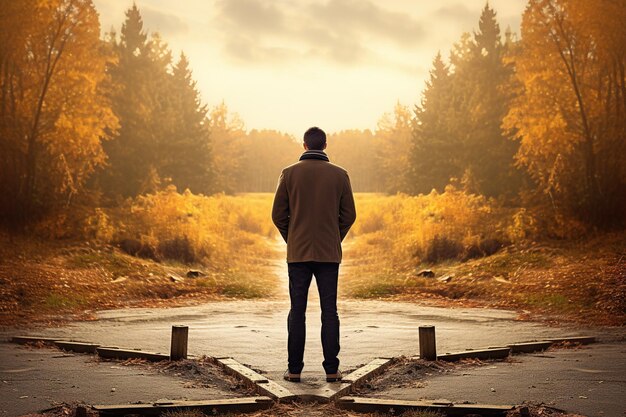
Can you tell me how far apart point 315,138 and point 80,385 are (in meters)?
3.70

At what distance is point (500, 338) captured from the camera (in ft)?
36.6

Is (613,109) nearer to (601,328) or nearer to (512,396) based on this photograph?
(601,328)

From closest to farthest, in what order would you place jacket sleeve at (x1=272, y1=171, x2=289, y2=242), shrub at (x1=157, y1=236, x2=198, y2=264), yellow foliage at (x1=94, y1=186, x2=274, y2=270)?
jacket sleeve at (x1=272, y1=171, x2=289, y2=242) → shrub at (x1=157, y1=236, x2=198, y2=264) → yellow foliage at (x1=94, y1=186, x2=274, y2=270)

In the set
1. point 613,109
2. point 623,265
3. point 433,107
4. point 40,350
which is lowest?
point 40,350

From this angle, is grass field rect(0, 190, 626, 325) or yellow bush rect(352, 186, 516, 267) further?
yellow bush rect(352, 186, 516, 267)

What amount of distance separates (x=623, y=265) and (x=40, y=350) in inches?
504

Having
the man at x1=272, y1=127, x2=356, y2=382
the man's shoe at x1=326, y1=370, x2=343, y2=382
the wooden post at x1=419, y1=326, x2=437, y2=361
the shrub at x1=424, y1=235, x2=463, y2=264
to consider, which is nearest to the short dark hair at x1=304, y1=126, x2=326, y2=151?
the man at x1=272, y1=127, x2=356, y2=382

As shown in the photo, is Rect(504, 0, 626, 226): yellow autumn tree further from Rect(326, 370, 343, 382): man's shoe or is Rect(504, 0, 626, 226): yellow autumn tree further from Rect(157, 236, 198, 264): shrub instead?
Rect(326, 370, 343, 382): man's shoe

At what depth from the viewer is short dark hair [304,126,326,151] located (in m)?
7.81

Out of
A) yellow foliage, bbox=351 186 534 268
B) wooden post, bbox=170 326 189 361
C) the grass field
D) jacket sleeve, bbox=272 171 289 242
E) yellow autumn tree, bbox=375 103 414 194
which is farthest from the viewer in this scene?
yellow autumn tree, bbox=375 103 414 194

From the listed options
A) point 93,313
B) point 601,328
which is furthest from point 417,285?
point 93,313

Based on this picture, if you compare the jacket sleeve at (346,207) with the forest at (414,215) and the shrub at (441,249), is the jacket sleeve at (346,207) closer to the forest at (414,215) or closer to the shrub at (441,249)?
the forest at (414,215)

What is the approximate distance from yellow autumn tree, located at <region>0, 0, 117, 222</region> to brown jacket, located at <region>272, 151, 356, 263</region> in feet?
53.4

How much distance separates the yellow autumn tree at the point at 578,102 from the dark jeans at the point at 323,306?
15.1 m
